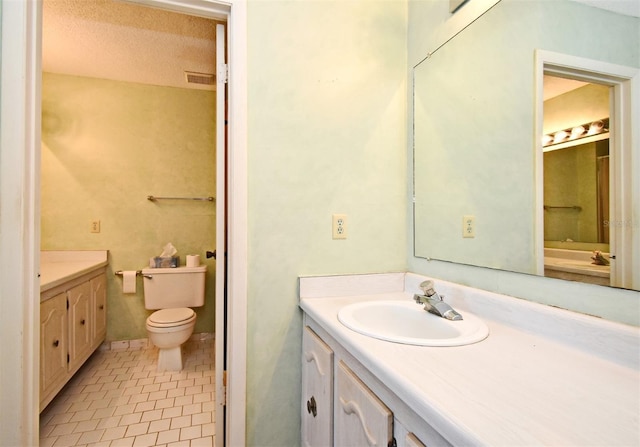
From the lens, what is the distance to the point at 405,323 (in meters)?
1.09

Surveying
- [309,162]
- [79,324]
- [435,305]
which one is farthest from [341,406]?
[79,324]

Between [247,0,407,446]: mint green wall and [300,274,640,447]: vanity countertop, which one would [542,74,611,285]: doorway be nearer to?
[300,274,640,447]: vanity countertop

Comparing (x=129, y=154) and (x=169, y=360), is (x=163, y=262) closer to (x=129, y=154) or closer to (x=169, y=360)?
(x=169, y=360)

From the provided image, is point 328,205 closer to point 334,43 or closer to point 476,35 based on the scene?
point 334,43

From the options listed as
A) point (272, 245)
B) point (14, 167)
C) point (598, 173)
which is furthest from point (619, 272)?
point (14, 167)

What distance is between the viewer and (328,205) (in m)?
1.29

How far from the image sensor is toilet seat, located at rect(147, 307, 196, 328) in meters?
2.15

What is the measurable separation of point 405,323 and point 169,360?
1997 millimetres

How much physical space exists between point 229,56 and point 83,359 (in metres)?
2.28

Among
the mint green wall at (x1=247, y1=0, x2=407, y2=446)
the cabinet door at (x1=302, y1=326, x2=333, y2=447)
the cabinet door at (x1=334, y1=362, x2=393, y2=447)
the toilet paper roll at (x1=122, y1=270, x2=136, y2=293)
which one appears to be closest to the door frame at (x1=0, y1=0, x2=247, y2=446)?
the mint green wall at (x1=247, y1=0, x2=407, y2=446)

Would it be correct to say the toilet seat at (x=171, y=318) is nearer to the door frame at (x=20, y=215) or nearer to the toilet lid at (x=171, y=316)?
the toilet lid at (x=171, y=316)

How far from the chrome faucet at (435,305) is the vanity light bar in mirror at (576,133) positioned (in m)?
0.56

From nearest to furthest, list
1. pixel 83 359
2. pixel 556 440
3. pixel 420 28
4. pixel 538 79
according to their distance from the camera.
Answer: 1. pixel 556 440
2. pixel 538 79
3. pixel 420 28
4. pixel 83 359

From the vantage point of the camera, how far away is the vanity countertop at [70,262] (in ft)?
6.42
